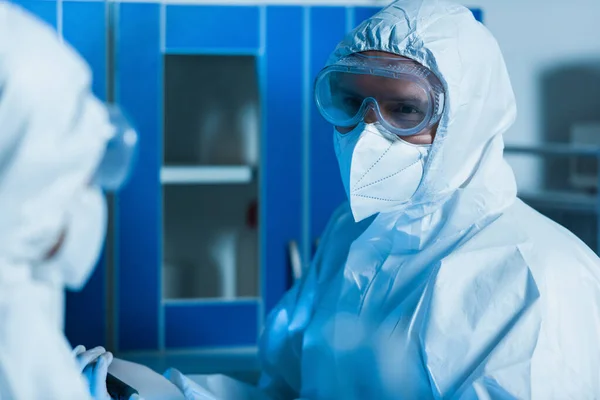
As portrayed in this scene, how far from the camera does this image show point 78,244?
0.80m

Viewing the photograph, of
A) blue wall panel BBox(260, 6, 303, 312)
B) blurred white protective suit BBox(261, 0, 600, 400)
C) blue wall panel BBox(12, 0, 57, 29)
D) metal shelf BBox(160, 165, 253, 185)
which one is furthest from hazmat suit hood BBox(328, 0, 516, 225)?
blue wall panel BBox(12, 0, 57, 29)

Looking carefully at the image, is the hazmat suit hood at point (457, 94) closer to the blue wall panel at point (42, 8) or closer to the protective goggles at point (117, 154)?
the protective goggles at point (117, 154)

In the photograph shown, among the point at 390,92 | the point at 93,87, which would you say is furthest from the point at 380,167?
the point at 93,87

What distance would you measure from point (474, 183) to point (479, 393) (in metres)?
0.35

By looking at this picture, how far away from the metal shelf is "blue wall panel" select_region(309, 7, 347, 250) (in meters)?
0.16

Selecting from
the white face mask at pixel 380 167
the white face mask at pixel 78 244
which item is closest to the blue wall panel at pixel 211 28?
the white face mask at pixel 380 167

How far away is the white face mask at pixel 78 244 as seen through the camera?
77 cm

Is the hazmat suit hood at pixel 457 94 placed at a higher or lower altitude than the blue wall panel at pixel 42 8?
lower

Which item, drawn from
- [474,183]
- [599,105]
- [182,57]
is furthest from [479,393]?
[599,105]

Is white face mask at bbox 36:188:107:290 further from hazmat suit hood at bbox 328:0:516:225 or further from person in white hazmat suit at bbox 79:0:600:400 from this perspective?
hazmat suit hood at bbox 328:0:516:225

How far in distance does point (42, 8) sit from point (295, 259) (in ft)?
2.54

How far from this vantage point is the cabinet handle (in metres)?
1.68

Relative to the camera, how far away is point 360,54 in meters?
1.25

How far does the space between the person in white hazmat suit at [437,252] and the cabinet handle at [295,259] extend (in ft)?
1.00
